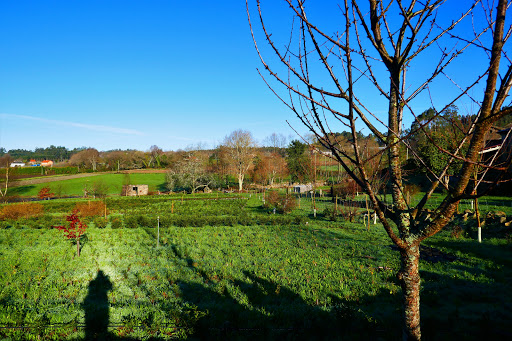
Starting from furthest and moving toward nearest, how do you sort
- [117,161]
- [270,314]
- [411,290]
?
[117,161] → [270,314] → [411,290]

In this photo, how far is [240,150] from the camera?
4538 cm

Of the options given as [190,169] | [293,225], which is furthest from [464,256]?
[190,169]

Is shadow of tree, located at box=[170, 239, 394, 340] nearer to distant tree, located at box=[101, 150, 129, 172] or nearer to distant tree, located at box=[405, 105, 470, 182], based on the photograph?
distant tree, located at box=[405, 105, 470, 182]

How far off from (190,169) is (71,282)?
3229 centimetres

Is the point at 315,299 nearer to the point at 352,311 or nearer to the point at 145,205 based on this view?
the point at 352,311

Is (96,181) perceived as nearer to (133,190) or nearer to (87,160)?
(133,190)

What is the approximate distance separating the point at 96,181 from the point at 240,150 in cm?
2378

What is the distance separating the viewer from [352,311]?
478 centimetres

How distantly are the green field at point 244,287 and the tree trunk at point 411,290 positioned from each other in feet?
6.99

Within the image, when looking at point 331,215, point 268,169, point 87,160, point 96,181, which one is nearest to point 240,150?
point 268,169

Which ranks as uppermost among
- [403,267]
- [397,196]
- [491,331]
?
[397,196]

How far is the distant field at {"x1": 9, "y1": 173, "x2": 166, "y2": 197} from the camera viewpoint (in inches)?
1622

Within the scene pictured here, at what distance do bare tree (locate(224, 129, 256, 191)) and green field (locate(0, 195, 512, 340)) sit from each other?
3244cm

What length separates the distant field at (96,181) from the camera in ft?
135
